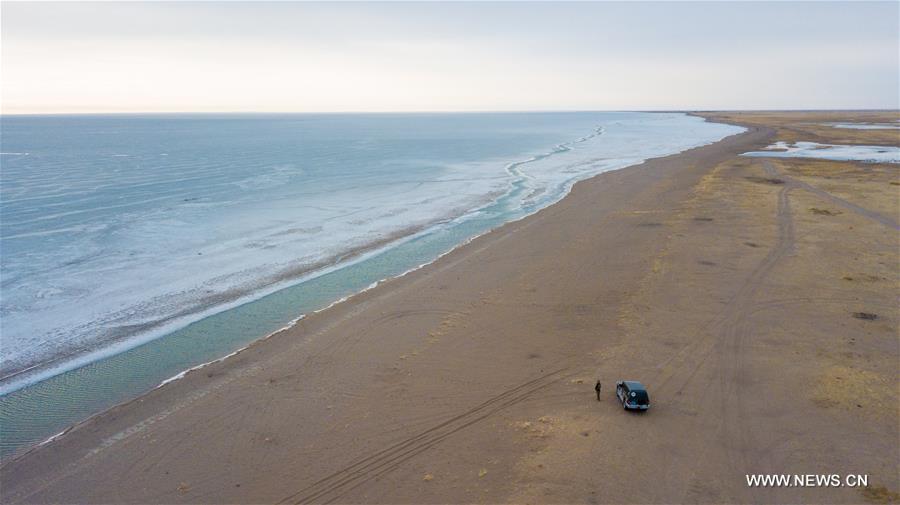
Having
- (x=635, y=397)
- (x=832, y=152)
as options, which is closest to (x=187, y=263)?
(x=635, y=397)

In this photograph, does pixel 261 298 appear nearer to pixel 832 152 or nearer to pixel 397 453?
pixel 397 453

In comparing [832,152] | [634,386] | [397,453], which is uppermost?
[832,152]

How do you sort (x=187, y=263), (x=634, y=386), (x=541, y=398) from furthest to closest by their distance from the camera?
(x=187, y=263) < (x=541, y=398) < (x=634, y=386)

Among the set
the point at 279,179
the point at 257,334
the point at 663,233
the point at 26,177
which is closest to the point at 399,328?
the point at 257,334

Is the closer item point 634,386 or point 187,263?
point 634,386

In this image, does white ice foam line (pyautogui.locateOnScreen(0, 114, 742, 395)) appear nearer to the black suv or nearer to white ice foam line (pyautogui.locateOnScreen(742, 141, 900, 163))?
the black suv

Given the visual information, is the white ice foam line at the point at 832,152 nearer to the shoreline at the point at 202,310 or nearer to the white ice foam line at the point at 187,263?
the white ice foam line at the point at 187,263

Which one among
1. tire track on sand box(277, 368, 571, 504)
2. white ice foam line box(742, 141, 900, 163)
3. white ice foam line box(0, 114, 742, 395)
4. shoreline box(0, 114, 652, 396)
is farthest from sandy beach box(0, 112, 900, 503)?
white ice foam line box(742, 141, 900, 163)

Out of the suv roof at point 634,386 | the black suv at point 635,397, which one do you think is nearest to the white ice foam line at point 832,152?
the suv roof at point 634,386
